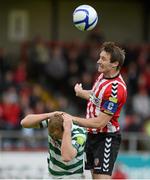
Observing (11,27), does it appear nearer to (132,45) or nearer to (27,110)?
(132,45)

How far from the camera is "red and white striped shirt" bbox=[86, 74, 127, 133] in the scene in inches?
352

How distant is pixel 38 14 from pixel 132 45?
2774 mm

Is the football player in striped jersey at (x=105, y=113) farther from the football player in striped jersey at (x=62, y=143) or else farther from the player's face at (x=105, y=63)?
the football player in striped jersey at (x=62, y=143)

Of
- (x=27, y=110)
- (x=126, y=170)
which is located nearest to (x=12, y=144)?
(x=27, y=110)

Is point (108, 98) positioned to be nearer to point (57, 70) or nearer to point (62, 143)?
point (62, 143)

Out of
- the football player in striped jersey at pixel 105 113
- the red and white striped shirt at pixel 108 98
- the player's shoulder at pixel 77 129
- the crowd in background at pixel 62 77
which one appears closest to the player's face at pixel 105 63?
the football player in striped jersey at pixel 105 113

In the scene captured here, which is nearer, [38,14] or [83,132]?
[83,132]

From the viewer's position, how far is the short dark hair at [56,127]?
332 inches

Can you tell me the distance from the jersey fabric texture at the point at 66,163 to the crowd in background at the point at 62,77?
299 inches

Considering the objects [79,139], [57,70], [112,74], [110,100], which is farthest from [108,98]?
[57,70]

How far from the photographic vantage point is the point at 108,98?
352 inches

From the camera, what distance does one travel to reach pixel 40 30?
70.2 feet

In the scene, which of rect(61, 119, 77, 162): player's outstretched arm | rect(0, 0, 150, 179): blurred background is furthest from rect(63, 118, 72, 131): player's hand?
rect(0, 0, 150, 179): blurred background

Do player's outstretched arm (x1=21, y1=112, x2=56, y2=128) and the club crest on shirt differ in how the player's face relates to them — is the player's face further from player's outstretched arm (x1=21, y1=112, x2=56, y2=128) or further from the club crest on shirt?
player's outstretched arm (x1=21, y1=112, x2=56, y2=128)
